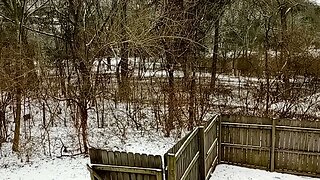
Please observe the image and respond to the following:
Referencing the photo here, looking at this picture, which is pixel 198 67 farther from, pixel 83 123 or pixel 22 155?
pixel 22 155

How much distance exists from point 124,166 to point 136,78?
30.6 ft

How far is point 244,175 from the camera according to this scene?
783 centimetres

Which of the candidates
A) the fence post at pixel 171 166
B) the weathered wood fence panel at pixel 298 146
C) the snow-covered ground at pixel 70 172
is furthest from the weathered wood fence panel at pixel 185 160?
the weathered wood fence panel at pixel 298 146

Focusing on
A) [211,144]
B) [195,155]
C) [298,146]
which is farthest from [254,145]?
[195,155]

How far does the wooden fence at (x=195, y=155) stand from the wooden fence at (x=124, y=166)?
207 millimetres

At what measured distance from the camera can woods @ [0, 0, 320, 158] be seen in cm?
1120

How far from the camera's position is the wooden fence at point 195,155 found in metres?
5.08

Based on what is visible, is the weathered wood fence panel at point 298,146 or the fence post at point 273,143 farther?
the fence post at point 273,143

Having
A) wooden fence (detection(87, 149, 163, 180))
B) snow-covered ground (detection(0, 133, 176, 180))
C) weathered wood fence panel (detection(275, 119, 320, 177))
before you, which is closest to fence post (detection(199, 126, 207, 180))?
wooden fence (detection(87, 149, 163, 180))

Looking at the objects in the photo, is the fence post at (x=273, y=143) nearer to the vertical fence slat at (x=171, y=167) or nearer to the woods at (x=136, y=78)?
the vertical fence slat at (x=171, y=167)

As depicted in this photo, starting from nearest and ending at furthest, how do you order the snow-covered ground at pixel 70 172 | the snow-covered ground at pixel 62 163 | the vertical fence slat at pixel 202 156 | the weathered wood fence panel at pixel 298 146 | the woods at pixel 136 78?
1. the vertical fence slat at pixel 202 156
2. the weathered wood fence panel at pixel 298 146
3. the snow-covered ground at pixel 70 172
4. the snow-covered ground at pixel 62 163
5. the woods at pixel 136 78

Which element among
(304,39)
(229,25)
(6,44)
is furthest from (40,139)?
(229,25)

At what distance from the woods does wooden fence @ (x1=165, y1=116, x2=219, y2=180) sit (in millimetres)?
3930

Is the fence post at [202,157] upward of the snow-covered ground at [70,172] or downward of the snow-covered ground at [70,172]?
upward
